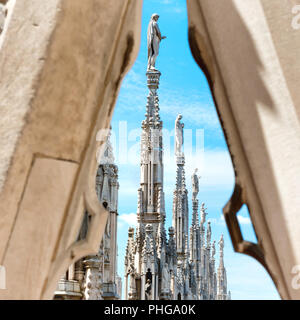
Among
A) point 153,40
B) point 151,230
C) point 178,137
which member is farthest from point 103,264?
point 178,137

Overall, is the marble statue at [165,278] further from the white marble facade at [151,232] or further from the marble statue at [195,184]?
the marble statue at [195,184]

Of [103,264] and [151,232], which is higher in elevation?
[151,232]

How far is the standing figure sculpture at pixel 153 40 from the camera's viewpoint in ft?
49.2

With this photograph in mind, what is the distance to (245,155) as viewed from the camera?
2109 mm

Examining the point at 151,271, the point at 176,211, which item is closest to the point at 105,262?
the point at 151,271

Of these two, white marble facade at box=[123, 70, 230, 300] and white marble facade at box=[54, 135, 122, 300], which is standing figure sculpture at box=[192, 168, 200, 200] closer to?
white marble facade at box=[123, 70, 230, 300]

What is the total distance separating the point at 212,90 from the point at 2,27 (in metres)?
0.89

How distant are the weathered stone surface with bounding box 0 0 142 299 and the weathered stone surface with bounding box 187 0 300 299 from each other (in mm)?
466

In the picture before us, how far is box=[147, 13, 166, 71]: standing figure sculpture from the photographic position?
15000mm

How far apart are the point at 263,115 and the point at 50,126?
0.81 m

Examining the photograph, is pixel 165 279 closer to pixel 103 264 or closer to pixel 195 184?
pixel 103 264

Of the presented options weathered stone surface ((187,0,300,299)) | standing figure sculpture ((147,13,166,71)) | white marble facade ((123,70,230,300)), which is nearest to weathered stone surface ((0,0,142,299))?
weathered stone surface ((187,0,300,299))

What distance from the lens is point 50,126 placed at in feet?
6.63
